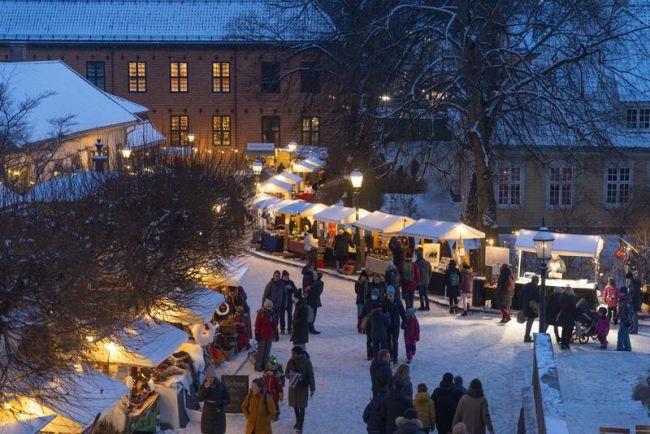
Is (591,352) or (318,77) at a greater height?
(318,77)

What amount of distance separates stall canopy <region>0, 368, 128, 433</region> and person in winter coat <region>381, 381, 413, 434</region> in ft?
11.7

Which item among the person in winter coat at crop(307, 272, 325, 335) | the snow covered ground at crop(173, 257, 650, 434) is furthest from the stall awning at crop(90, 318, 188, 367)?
the person in winter coat at crop(307, 272, 325, 335)

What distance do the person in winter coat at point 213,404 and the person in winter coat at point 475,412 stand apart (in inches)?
135

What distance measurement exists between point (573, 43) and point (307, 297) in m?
13.3

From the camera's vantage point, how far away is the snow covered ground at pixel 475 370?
19641 millimetres

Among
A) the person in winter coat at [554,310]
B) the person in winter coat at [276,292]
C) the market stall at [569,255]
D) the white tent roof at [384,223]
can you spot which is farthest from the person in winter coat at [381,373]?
the white tent roof at [384,223]

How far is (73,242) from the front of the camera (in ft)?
49.5

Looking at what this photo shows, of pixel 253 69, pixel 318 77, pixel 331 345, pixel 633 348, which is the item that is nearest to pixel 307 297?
pixel 331 345

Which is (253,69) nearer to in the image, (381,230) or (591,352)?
(381,230)

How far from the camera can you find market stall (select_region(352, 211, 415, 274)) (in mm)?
33438

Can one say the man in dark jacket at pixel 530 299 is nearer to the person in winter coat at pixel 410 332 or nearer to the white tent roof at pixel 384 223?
the person in winter coat at pixel 410 332

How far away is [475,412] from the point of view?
16562 mm

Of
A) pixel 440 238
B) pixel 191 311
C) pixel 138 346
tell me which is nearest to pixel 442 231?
pixel 440 238

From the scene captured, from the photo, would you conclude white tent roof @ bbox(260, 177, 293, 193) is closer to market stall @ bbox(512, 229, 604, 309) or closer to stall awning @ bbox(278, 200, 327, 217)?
stall awning @ bbox(278, 200, 327, 217)
